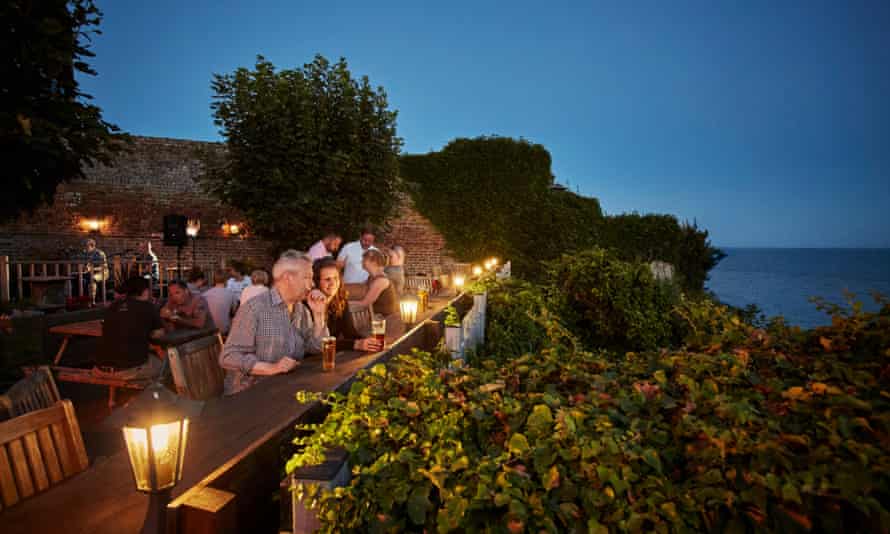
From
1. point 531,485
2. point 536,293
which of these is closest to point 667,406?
point 531,485

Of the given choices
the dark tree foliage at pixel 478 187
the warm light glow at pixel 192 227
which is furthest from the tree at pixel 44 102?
the dark tree foliage at pixel 478 187

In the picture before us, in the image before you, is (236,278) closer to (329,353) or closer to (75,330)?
(75,330)

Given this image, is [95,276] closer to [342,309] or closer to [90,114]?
[90,114]

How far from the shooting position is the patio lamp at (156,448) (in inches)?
47.1

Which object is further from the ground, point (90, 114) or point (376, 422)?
point (90, 114)

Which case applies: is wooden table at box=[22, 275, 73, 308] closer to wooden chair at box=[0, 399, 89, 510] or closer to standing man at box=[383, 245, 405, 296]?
standing man at box=[383, 245, 405, 296]

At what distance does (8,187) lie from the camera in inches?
203

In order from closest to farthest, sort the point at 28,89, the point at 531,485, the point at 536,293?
the point at 531,485 → the point at 28,89 → the point at 536,293

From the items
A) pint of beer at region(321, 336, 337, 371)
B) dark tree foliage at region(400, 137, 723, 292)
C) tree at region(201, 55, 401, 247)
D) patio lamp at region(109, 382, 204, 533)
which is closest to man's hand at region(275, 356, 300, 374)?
pint of beer at region(321, 336, 337, 371)

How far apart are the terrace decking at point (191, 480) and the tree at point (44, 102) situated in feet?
14.2

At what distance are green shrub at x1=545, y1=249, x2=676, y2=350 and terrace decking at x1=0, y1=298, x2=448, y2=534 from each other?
4269mm

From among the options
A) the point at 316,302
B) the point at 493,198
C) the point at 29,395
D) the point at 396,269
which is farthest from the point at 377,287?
the point at 493,198

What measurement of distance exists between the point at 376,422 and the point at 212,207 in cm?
1700

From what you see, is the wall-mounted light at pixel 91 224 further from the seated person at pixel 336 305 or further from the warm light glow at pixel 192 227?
the seated person at pixel 336 305
